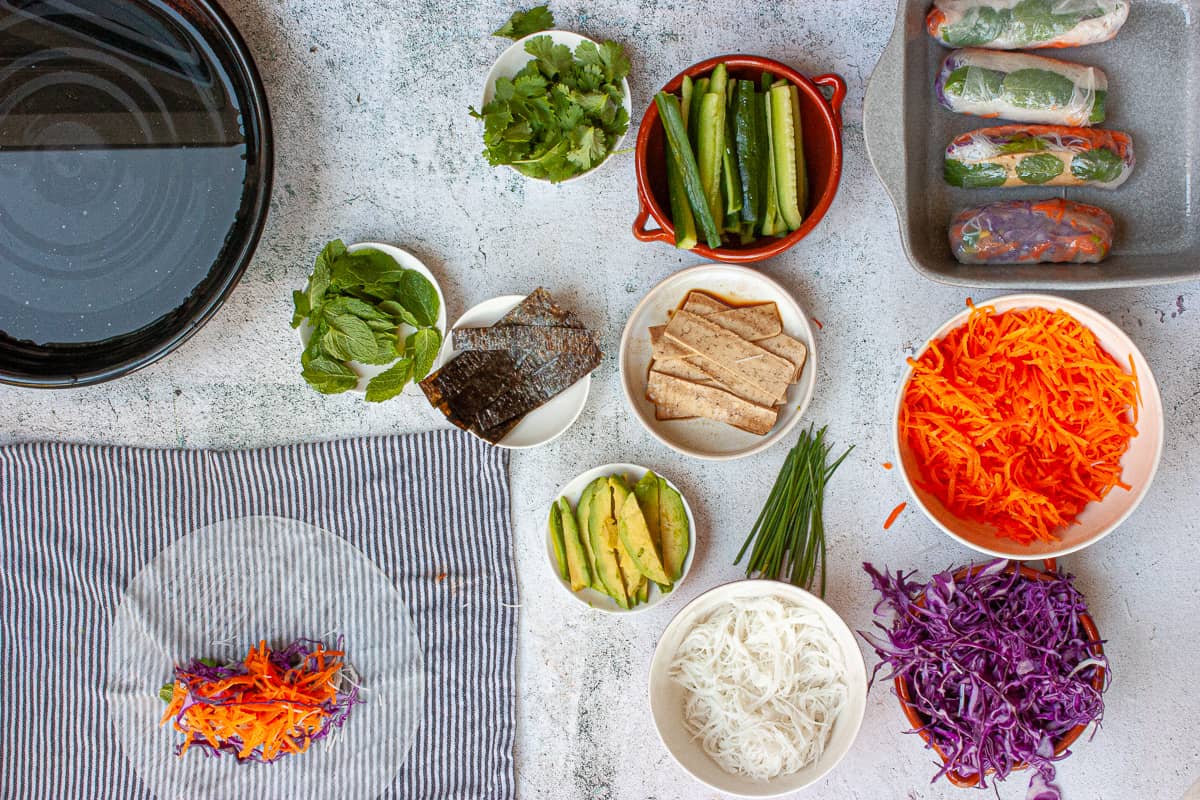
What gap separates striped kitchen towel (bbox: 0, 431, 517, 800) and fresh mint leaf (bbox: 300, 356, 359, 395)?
24 centimetres

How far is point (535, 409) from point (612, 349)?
280mm

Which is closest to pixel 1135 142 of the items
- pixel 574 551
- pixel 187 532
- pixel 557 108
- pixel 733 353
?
pixel 733 353

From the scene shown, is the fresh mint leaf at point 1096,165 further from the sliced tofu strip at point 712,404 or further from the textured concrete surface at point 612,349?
the sliced tofu strip at point 712,404

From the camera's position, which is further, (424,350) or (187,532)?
(187,532)

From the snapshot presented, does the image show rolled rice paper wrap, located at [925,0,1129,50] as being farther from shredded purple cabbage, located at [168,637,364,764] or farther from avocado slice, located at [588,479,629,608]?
shredded purple cabbage, located at [168,637,364,764]

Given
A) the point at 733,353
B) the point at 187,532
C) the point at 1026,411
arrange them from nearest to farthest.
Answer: the point at 1026,411, the point at 733,353, the point at 187,532

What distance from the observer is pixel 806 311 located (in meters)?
2.27

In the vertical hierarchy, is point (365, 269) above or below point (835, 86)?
below

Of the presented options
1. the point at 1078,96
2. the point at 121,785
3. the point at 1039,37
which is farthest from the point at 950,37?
the point at 121,785

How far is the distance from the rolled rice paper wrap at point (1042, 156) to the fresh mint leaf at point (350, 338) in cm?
158

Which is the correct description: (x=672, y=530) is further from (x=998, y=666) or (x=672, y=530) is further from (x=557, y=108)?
(x=557, y=108)

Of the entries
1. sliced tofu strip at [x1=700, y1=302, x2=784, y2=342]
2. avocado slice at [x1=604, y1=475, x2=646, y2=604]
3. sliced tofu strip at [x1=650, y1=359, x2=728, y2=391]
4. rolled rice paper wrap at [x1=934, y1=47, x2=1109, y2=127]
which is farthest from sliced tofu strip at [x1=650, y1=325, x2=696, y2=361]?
rolled rice paper wrap at [x1=934, y1=47, x2=1109, y2=127]

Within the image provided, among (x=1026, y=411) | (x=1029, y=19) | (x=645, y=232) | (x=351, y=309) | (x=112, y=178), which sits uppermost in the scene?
(x=1029, y=19)

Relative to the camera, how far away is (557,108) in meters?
2.06
